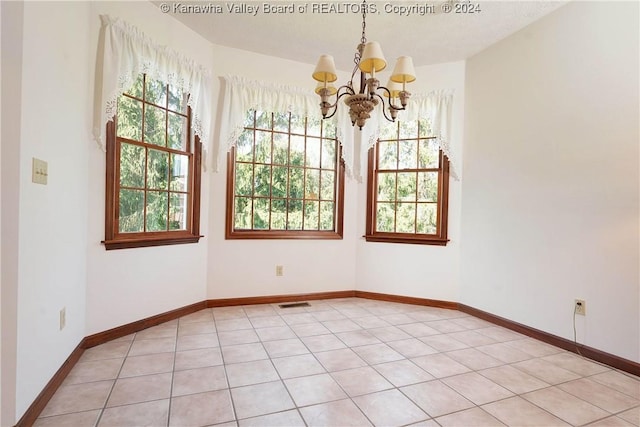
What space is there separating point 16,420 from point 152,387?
0.61m

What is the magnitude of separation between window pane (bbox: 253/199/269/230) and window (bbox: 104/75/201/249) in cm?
65

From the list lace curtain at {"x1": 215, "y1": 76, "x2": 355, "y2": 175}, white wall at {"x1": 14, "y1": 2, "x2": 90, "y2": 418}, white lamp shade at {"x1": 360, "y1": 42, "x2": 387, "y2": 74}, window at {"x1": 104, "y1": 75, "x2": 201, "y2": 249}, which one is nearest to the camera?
white wall at {"x1": 14, "y1": 2, "x2": 90, "y2": 418}

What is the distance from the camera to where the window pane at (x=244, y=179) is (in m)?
3.68

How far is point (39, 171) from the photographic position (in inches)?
65.1

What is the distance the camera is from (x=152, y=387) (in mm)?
1949

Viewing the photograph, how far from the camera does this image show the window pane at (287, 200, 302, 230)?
393cm

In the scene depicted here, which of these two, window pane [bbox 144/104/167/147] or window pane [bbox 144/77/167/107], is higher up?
window pane [bbox 144/77/167/107]

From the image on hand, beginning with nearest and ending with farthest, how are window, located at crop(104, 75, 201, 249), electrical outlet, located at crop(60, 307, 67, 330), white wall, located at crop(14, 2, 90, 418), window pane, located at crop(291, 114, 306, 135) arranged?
1. white wall, located at crop(14, 2, 90, 418)
2. electrical outlet, located at crop(60, 307, 67, 330)
3. window, located at crop(104, 75, 201, 249)
4. window pane, located at crop(291, 114, 306, 135)

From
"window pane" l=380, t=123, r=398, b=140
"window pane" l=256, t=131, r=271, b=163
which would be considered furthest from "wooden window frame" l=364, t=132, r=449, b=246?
"window pane" l=256, t=131, r=271, b=163

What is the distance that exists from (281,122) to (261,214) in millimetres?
1089

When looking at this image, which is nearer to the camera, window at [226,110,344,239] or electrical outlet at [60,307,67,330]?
electrical outlet at [60,307,67,330]

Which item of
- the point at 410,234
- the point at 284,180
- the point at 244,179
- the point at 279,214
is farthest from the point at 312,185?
the point at 410,234

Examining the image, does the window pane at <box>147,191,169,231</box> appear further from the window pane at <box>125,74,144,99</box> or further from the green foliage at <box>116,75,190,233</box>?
the window pane at <box>125,74,144,99</box>

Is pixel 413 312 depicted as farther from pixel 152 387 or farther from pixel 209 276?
pixel 152 387
